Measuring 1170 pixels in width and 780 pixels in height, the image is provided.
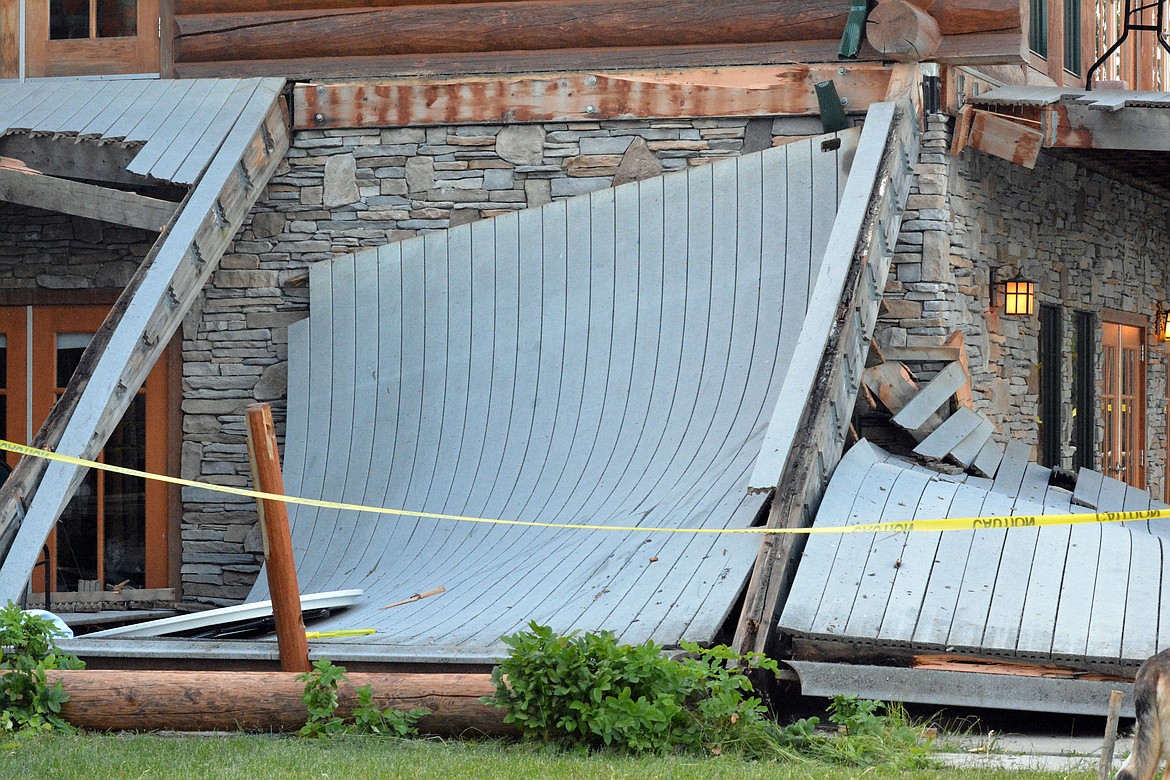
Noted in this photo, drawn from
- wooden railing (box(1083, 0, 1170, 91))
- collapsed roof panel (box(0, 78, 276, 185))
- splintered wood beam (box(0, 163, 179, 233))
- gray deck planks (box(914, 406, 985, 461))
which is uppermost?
wooden railing (box(1083, 0, 1170, 91))

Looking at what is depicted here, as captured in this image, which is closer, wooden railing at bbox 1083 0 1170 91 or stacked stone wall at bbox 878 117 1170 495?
stacked stone wall at bbox 878 117 1170 495

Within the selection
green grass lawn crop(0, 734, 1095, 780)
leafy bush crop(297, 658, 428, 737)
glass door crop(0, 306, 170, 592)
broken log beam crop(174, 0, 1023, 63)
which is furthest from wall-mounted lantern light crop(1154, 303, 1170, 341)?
leafy bush crop(297, 658, 428, 737)

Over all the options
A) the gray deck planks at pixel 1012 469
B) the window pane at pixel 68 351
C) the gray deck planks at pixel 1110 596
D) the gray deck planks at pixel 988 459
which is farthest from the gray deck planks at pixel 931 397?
the window pane at pixel 68 351

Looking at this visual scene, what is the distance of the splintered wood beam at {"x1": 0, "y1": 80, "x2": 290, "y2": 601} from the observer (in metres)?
6.68

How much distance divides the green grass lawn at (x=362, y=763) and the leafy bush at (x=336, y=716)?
68 millimetres

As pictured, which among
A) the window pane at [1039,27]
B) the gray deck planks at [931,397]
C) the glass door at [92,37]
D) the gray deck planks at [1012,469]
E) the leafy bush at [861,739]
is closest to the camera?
the leafy bush at [861,739]

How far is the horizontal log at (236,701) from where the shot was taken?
5559 millimetres

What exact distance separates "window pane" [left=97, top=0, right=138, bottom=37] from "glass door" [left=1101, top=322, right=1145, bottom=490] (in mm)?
7455

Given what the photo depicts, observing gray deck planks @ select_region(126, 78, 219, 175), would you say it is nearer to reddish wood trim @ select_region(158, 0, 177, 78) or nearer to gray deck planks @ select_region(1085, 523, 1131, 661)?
reddish wood trim @ select_region(158, 0, 177, 78)

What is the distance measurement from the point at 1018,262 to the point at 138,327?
5.73m

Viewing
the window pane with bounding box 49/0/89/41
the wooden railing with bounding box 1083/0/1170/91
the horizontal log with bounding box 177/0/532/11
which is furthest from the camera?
the wooden railing with bounding box 1083/0/1170/91

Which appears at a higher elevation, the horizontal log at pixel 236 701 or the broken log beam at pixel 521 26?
the broken log beam at pixel 521 26

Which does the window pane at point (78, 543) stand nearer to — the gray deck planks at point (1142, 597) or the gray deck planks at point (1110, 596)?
the gray deck planks at point (1110, 596)

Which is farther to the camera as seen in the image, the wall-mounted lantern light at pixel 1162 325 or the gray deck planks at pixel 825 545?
the wall-mounted lantern light at pixel 1162 325
